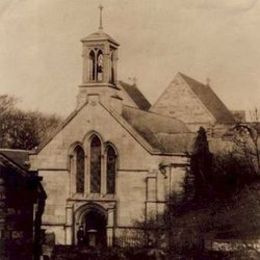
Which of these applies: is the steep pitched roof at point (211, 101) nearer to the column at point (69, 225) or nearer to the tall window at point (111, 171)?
the tall window at point (111, 171)

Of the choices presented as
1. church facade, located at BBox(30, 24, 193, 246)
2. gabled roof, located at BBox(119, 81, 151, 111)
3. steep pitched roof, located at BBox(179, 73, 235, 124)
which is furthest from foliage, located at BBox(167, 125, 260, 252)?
gabled roof, located at BBox(119, 81, 151, 111)

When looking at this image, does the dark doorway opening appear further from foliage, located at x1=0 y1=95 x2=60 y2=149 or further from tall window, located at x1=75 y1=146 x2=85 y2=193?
foliage, located at x1=0 y1=95 x2=60 y2=149

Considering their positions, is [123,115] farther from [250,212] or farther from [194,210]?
[250,212]

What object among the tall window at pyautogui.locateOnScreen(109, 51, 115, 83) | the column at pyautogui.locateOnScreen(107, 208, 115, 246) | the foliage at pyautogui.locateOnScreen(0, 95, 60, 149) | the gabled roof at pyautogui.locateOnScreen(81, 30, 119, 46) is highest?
the foliage at pyautogui.locateOnScreen(0, 95, 60, 149)

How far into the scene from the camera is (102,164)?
21312 mm

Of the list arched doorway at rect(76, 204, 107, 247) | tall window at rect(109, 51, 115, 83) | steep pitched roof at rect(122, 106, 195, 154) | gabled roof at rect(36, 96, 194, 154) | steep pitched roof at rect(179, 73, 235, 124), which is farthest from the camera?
steep pitched roof at rect(179, 73, 235, 124)

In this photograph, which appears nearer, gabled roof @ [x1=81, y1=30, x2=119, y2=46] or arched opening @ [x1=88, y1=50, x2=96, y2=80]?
gabled roof @ [x1=81, y1=30, x2=119, y2=46]

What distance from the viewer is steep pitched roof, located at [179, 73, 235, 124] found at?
96.4 ft

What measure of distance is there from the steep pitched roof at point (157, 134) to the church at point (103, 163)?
0.04 meters

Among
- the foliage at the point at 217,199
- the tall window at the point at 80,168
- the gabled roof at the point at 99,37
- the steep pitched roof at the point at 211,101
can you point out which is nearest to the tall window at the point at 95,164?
the tall window at the point at 80,168

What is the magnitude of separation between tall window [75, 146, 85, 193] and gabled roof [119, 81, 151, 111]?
1077 cm

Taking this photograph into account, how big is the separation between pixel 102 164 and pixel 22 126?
1565 cm

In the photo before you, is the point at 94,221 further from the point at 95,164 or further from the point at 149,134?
the point at 149,134

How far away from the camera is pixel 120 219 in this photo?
20922 mm
